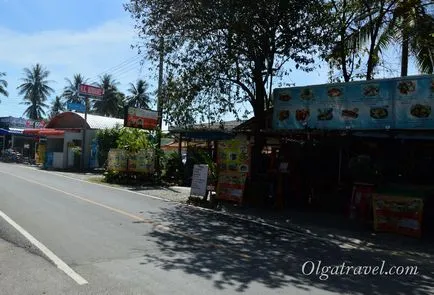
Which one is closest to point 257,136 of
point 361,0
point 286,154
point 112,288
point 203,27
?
point 286,154

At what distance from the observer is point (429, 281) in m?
7.50

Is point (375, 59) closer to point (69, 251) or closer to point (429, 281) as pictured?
point (429, 281)

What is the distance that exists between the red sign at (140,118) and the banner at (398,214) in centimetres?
1724

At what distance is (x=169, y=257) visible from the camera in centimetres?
804

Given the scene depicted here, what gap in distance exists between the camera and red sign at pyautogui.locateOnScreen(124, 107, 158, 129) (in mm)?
26672

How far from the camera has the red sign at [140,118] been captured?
26.7 meters

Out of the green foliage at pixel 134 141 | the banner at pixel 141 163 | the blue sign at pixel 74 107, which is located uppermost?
the blue sign at pixel 74 107

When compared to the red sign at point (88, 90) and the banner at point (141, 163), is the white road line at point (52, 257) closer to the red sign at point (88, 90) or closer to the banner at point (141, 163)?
the banner at point (141, 163)

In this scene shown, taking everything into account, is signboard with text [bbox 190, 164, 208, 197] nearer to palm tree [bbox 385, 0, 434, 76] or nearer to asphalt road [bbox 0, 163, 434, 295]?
asphalt road [bbox 0, 163, 434, 295]

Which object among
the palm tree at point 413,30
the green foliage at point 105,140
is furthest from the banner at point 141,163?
the palm tree at point 413,30

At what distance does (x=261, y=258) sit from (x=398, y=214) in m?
4.84

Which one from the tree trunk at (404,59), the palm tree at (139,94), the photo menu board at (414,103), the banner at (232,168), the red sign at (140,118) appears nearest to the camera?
the photo menu board at (414,103)

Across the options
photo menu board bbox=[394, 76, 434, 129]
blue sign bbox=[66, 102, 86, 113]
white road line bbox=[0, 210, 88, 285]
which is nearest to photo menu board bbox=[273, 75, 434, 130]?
photo menu board bbox=[394, 76, 434, 129]

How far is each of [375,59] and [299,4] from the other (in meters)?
5.85
